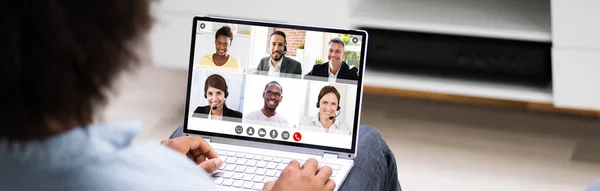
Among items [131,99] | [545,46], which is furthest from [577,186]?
[131,99]

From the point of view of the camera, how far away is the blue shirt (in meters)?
0.55

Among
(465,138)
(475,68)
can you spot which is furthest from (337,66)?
(465,138)

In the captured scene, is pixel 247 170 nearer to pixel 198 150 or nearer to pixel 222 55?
pixel 198 150

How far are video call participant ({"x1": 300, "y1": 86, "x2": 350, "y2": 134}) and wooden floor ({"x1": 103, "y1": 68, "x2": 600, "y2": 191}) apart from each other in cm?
70

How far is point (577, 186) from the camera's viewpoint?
184 cm

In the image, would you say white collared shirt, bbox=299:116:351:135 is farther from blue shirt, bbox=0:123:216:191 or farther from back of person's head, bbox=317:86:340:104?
blue shirt, bbox=0:123:216:191

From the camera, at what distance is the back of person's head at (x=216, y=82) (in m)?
1.13

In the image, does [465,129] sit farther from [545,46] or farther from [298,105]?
[298,105]

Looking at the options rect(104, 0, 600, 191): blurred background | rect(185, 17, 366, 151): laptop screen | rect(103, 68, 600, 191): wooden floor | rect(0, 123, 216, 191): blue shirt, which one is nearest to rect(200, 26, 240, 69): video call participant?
rect(185, 17, 366, 151): laptop screen

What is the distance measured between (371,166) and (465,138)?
1033 mm

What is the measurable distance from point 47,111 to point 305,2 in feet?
4.81

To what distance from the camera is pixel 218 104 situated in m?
1.13

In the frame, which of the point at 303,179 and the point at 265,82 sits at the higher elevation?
the point at 265,82

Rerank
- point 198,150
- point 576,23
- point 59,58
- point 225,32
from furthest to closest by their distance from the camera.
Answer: point 576,23
point 225,32
point 198,150
point 59,58
